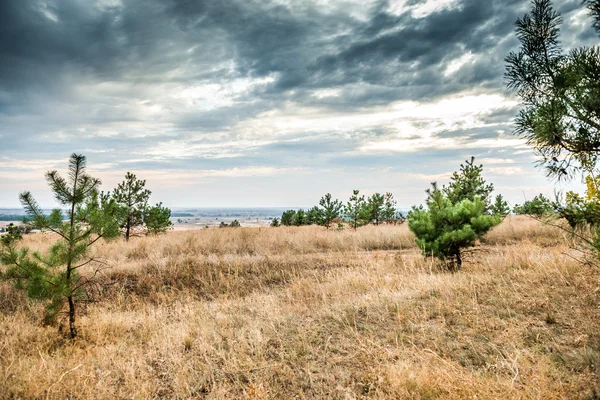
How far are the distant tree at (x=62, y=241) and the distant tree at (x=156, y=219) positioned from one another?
41.8ft

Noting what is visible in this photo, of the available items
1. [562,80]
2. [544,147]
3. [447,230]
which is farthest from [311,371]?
[447,230]

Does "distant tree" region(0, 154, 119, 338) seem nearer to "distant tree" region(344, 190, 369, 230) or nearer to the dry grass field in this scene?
the dry grass field

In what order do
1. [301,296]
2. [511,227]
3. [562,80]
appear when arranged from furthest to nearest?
[511,227] < [301,296] < [562,80]

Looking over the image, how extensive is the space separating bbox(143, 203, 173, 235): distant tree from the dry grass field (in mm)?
9430

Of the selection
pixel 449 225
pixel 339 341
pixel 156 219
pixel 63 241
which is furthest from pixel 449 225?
pixel 156 219

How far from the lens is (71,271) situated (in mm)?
5449

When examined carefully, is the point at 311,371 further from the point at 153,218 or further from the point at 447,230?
the point at 153,218

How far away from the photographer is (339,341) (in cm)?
489

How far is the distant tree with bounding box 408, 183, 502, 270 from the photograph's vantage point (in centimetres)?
864

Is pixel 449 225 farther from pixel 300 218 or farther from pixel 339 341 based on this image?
pixel 300 218

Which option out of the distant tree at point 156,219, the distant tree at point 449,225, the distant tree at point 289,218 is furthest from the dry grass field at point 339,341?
the distant tree at point 289,218

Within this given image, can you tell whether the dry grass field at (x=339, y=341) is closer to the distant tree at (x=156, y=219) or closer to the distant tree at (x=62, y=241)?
the distant tree at (x=62, y=241)

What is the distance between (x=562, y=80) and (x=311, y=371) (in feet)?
14.3

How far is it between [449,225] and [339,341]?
5567 mm
